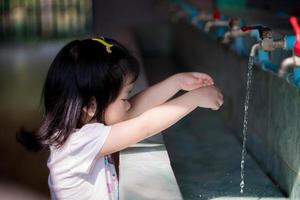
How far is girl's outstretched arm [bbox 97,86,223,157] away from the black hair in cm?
10

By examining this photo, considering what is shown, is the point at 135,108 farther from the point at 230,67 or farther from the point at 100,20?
the point at 100,20

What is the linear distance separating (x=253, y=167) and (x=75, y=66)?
45.1 inches

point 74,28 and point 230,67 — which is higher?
point 230,67

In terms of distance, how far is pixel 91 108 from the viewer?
1.76 meters

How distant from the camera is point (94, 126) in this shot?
1696mm

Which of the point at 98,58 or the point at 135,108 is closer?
the point at 98,58

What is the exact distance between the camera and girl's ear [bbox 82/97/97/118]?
1730mm

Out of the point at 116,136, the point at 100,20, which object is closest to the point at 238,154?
the point at 116,136

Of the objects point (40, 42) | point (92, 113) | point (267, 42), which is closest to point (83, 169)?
point (92, 113)

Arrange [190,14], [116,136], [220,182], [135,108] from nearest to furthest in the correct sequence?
[116,136]
[135,108]
[220,182]
[190,14]

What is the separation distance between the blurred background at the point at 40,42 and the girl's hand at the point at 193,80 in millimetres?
1197

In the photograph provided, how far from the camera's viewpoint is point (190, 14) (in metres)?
5.09

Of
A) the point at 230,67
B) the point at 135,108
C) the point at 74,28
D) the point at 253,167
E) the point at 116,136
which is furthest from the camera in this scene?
the point at 74,28

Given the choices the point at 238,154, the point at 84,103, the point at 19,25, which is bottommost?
the point at 19,25
